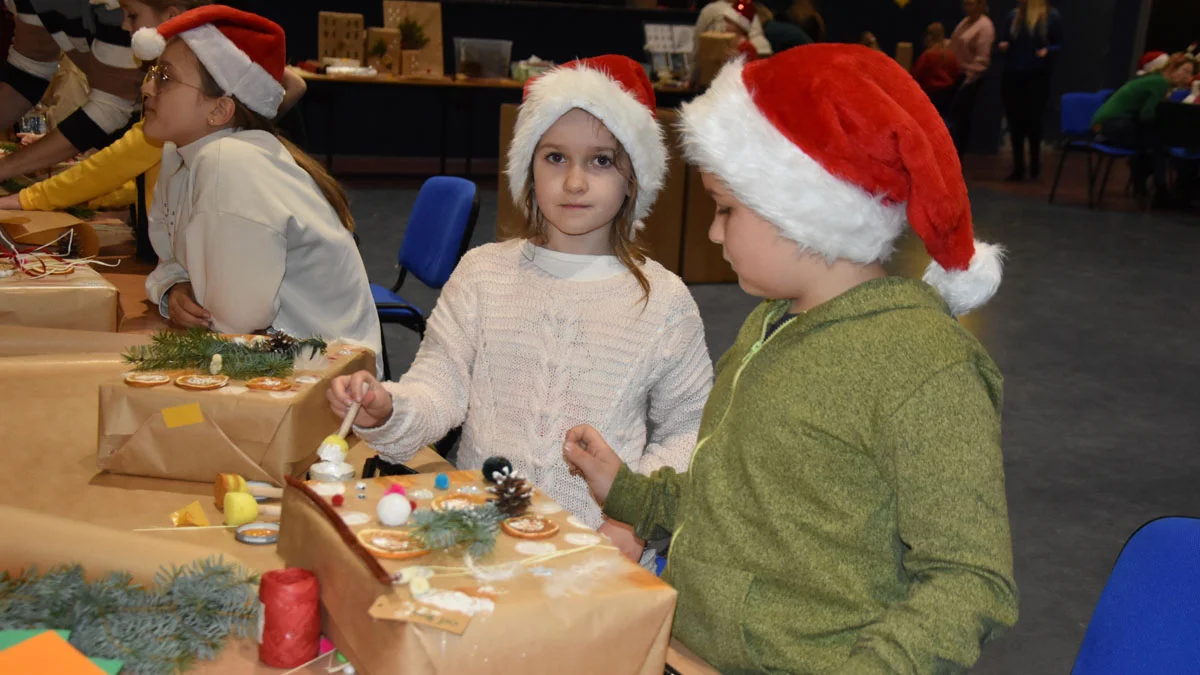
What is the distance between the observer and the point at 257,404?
1.52 meters

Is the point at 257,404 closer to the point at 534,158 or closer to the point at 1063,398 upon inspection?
the point at 534,158

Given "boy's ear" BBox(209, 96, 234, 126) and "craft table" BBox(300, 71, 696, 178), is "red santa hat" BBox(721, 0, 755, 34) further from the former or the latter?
"boy's ear" BBox(209, 96, 234, 126)

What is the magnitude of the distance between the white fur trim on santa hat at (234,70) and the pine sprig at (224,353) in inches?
30.9

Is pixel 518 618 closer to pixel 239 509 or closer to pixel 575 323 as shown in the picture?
pixel 239 509

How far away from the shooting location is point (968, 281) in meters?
1.20

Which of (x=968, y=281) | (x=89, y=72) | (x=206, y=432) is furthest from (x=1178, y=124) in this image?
(x=206, y=432)

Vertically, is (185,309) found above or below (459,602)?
below

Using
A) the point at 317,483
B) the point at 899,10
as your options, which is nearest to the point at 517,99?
the point at 899,10

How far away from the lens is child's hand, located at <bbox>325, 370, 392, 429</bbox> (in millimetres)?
1481

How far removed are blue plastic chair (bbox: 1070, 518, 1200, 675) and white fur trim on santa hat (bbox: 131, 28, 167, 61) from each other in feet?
6.46

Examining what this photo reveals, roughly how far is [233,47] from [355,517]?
1496 millimetres

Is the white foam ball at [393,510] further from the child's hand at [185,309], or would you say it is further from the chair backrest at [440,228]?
the chair backrest at [440,228]

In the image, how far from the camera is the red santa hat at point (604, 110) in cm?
180

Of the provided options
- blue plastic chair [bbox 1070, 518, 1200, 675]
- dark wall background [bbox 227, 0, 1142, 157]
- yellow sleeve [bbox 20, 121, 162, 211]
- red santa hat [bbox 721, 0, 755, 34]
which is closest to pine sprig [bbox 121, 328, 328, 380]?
blue plastic chair [bbox 1070, 518, 1200, 675]
